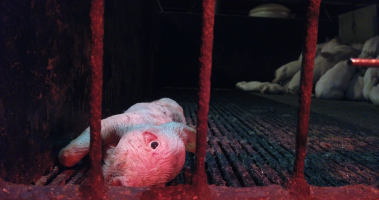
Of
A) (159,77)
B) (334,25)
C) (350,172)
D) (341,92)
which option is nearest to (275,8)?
(334,25)

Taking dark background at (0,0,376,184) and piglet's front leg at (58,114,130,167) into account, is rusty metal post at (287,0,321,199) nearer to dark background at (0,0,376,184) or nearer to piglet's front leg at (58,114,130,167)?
dark background at (0,0,376,184)

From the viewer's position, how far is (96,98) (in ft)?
2.47

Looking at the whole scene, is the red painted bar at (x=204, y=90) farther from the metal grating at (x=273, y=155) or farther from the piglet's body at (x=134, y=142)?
the metal grating at (x=273, y=155)

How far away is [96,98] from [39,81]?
465mm

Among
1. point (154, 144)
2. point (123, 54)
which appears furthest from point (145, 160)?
point (123, 54)

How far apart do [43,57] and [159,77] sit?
195 inches

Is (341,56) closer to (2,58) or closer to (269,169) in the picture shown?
(269,169)

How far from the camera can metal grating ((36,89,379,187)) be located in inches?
47.9

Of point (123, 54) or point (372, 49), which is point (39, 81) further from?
point (372, 49)

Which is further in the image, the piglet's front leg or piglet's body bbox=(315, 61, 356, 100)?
piglet's body bbox=(315, 61, 356, 100)

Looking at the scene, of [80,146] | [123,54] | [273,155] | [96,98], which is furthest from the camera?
[123,54]

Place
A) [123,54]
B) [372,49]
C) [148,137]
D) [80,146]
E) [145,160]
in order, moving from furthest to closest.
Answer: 1. [372,49]
2. [123,54]
3. [80,146]
4. [148,137]
5. [145,160]

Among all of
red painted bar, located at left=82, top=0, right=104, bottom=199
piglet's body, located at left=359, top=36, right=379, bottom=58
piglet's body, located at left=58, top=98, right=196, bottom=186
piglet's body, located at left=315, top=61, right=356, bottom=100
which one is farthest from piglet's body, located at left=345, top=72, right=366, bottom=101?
red painted bar, located at left=82, top=0, right=104, bottom=199

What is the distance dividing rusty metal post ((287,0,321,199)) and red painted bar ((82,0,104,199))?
21.1 inches
